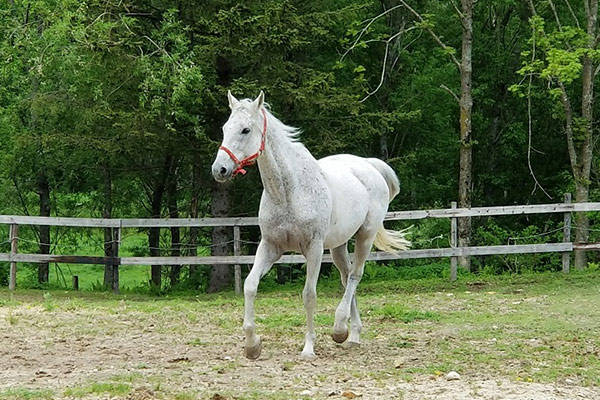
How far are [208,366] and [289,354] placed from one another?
94 cm

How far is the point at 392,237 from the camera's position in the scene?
354 inches

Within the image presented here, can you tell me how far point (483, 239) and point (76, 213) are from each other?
1040cm

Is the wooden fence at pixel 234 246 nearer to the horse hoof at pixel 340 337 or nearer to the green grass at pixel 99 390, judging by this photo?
the horse hoof at pixel 340 337

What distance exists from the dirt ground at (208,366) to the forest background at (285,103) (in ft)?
17.5

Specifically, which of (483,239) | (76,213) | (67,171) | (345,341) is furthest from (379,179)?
(76,213)

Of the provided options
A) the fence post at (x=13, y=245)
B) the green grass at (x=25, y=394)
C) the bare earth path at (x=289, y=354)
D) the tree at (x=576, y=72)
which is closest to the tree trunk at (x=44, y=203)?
the fence post at (x=13, y=245)

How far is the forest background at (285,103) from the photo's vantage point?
43.8ft

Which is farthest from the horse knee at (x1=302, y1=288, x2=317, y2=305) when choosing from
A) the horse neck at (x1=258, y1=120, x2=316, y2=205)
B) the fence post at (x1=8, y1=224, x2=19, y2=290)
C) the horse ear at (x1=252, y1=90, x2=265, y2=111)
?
the fence post at (x1=8, y1=224, x2=19, y2=290)

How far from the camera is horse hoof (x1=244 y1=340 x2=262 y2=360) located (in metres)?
6.39

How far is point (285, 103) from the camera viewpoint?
13.8 metres

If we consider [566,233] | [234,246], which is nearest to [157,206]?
[234,246]

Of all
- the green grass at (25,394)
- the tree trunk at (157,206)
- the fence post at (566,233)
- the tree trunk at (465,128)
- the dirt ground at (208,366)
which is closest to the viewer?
the green grass at (25,394)

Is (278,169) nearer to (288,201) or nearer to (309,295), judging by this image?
(288,201)

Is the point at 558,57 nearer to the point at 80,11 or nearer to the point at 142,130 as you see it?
the point at 142,130
